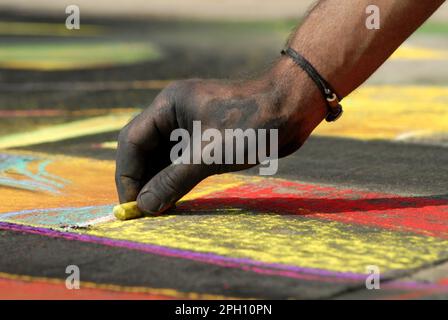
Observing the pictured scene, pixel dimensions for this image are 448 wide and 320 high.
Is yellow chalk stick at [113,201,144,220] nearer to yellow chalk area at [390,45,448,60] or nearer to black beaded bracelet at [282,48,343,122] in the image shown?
black beaded bracelet at [282,48,343,122]

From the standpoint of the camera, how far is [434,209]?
147 inches

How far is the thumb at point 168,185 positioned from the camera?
343 centimetres

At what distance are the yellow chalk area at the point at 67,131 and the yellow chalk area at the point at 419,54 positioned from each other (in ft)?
11.8

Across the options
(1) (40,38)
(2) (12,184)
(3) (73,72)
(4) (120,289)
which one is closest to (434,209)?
(4) (120,289)

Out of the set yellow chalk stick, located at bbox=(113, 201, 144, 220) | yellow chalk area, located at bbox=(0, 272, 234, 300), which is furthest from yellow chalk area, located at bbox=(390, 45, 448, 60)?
yellow chalk area, located at bbox=(0, 272, 234, 300)

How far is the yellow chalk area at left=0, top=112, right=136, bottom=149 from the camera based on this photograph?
529cm

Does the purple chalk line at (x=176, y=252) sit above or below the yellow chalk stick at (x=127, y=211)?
below

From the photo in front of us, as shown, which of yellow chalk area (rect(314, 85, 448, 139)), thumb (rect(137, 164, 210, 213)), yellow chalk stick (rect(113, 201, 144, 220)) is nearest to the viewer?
thumb (rect(137, 164, 210, 213))

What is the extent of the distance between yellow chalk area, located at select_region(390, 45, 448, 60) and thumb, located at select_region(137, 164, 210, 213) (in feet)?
18.7

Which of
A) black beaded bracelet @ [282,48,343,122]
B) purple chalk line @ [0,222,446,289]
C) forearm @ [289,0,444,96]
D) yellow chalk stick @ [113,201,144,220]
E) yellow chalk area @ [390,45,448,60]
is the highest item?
yellow chalk area @ [390,45,448,60]

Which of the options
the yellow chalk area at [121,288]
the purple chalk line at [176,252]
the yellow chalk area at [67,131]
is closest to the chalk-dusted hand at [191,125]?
the purple chalk line at [176,252]

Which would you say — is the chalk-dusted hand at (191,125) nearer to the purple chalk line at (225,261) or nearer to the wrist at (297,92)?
the wrist at (297,92)

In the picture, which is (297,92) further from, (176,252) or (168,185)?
(176,252)

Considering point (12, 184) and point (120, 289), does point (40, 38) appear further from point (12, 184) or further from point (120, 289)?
point (120, 289)
